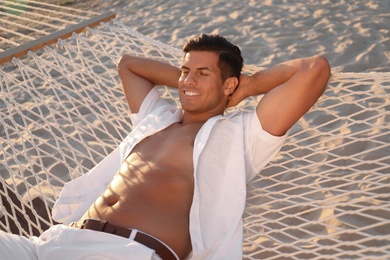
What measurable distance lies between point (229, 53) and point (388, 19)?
2.69m

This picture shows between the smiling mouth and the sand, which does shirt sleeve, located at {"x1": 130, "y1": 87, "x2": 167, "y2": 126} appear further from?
the sand

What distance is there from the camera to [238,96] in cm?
190

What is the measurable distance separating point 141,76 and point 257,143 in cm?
71

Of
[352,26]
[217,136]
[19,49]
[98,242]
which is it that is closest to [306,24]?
[352,26]

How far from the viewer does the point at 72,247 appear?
1.50 metres

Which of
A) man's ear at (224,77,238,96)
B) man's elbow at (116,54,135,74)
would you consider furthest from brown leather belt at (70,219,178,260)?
man's elbow at (116,54,135,74)

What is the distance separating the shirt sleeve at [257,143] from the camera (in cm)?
166

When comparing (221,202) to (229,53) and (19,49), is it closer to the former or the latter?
(229,53)

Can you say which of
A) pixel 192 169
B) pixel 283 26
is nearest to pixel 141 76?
pixel 192 169

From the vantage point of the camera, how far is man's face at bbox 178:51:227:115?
5.99 feet

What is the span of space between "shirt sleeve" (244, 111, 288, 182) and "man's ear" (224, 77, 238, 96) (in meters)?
0.16

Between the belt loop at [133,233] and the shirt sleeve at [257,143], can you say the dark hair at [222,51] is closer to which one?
the shirt sleeve at [257,143]

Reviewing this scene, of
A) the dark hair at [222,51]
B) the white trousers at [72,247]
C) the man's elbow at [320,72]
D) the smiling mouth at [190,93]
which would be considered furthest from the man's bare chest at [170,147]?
the man's elbow at [320,72]

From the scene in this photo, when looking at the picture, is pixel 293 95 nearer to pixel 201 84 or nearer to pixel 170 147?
pixel 201 84
